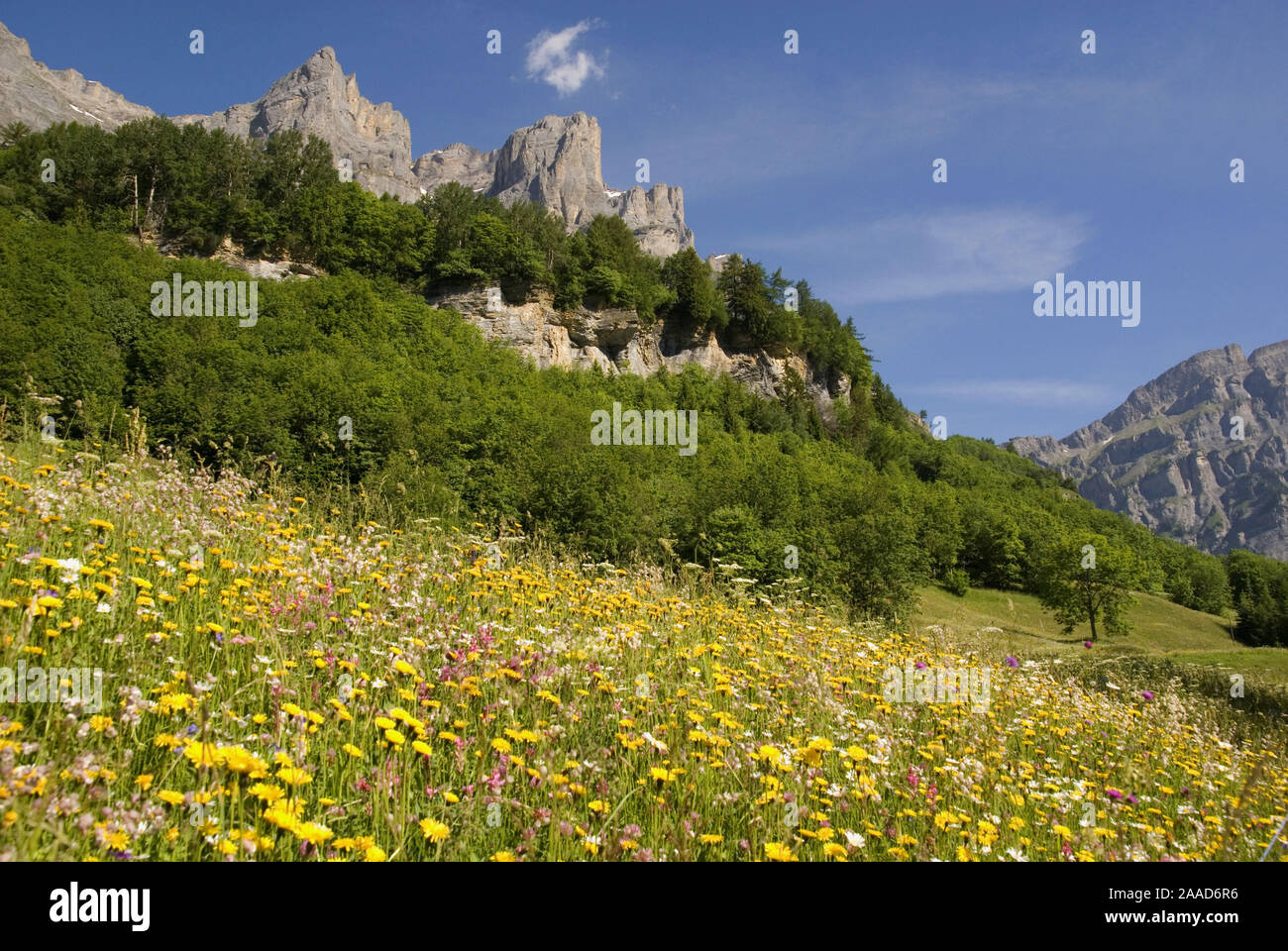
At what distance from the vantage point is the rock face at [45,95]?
143m

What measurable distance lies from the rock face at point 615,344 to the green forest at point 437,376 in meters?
1.45

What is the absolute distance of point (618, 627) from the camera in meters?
5.09

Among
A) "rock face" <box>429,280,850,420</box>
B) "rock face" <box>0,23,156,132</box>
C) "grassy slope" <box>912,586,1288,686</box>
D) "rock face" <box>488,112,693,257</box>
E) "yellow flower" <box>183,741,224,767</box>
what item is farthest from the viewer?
"rock face" <box>488,112,693,257</box>

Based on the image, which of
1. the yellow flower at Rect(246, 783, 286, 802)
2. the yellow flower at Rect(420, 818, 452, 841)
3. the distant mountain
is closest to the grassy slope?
the yellow flower at Rect(420, 818, 452, 841)

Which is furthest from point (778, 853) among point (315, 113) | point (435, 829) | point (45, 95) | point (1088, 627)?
→ point (315, 113)

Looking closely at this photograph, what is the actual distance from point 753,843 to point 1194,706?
285 inches

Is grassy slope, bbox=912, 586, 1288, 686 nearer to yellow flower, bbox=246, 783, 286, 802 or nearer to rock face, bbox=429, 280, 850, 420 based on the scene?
rock face, bbox=429, 280, 850, 420

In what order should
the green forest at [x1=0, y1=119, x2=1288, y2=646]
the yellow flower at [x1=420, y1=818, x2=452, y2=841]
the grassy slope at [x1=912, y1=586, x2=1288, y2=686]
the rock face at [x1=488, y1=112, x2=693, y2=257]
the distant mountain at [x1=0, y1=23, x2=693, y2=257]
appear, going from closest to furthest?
1. the yellow flower at [x1=420, y1=818, x2=452, y2=841]
2. the green forest at [x1=0, y1=119, x2=1288, y2=646]
3. the grassy slope at [x1=912, y1=586, x2=1288, y2=686]
4. the distant mountain at [x1=0, y1=23, x2=693, y2=257]
5. the rock face at [x1=488, y1=112, x2=693, y2=257]

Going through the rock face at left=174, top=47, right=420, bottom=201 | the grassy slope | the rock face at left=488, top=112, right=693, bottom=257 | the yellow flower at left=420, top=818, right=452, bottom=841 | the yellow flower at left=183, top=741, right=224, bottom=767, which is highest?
the rock face at left=174, top=47, right=420, bottom=201

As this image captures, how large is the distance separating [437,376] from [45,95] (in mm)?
186714

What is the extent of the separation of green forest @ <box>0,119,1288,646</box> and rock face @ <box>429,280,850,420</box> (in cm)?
145

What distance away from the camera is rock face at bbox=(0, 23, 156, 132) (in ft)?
469

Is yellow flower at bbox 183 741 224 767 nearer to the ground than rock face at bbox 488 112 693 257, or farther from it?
nearer to the ground
